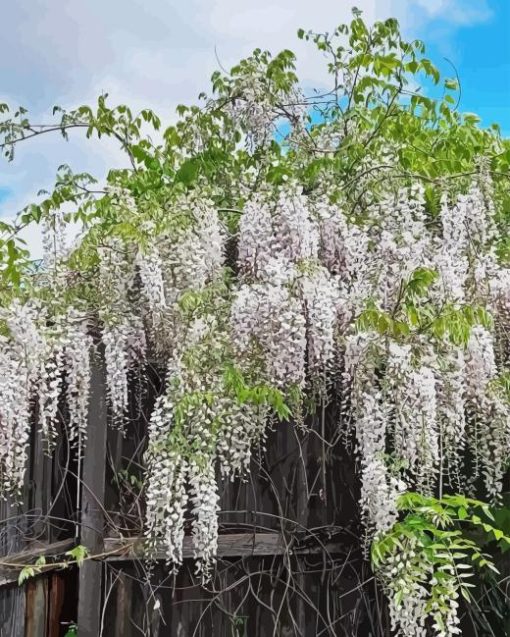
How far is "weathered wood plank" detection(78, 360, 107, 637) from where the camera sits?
12.1 feet

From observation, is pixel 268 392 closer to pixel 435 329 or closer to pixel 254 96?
pixel 435 329

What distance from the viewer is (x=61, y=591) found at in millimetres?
3891

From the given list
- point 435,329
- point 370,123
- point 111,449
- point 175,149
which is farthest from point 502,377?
point 175,149

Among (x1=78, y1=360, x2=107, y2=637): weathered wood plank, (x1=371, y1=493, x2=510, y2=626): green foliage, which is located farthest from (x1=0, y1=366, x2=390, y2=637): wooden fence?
(x1=371, y1=493, x2=510, y2=626): green foliage

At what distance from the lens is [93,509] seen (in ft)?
12.1

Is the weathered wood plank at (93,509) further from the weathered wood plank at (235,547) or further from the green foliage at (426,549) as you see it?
the green foliage at (426,549)

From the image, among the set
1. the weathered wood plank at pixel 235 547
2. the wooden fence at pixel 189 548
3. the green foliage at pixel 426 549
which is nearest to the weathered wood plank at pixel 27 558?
the wooden fence at pixel 189 548

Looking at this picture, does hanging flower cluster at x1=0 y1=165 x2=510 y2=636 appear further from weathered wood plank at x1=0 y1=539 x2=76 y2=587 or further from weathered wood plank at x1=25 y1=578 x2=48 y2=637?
weathered wood plank at x1=25 y1=578 x2=48 y2=637

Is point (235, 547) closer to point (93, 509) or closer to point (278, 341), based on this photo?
point (93, 509)

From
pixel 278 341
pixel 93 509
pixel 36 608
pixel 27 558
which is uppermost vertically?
pixel 278 341

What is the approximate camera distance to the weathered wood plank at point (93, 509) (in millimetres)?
3680

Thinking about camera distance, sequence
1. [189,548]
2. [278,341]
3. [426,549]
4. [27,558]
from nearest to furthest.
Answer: [426,549], [27,558], [278,341], [189,548]

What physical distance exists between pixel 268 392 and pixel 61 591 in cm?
133

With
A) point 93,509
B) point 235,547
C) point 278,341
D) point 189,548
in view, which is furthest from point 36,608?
point 278,341
